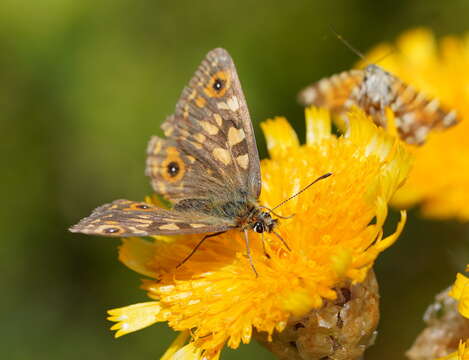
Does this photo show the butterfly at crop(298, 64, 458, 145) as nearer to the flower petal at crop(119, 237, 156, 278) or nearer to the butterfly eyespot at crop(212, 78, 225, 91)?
the butterfly eyespot at crop(212, 78, 225, 91)

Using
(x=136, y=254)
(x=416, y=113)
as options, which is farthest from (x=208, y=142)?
(x=416, y=113)

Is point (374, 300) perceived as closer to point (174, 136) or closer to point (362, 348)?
point (362, 348)

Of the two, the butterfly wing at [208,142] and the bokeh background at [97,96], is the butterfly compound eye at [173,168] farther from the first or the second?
Answer: the bokeh background at [97,96]

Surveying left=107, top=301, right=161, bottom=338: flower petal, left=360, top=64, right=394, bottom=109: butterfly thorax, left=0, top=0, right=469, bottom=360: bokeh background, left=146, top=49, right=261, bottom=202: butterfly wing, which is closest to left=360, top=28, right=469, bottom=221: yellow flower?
left=0, top=0, right=469, bottom=360: bokeh background

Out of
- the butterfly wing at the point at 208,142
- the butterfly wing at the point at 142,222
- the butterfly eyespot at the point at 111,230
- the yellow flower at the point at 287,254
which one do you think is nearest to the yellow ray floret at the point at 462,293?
the yellow flower at the point at 287,254

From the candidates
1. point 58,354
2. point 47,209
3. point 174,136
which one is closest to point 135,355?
point 58,354

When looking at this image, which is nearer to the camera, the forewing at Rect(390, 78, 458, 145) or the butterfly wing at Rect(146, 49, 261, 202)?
the butterfly wing at Rect(146, 49, 261, 202)

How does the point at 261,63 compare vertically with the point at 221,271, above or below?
above
